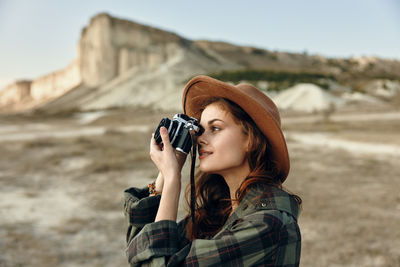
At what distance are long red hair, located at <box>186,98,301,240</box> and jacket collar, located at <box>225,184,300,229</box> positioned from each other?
2.0 inches

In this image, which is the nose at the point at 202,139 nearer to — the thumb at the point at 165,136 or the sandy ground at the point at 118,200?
the thumb at the point at 165,136

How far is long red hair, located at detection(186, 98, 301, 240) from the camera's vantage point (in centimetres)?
137

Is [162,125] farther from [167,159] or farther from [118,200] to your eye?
[118,200]

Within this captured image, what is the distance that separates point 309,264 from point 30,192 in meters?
5.57

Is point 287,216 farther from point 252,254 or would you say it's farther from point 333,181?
point 333,181

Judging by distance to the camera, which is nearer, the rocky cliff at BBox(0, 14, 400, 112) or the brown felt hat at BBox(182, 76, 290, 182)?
the brown felt hat at BBox(182, 76, 290, 182)

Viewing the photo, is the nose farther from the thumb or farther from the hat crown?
the hat crown

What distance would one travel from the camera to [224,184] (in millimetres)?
1711

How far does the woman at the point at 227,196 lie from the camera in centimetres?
109

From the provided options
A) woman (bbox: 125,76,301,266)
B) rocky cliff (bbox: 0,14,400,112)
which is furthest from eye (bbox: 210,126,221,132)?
rocky cliff (bbox: 0,14,400,112)

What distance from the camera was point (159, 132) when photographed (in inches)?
53.4

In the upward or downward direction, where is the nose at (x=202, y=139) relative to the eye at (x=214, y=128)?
downward

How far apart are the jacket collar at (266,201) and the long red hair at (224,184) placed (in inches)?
2.0

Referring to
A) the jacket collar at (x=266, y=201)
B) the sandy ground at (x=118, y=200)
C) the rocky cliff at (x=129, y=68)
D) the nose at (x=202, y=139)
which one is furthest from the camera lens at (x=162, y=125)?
the rocky cliff at (x=129, y=68)
